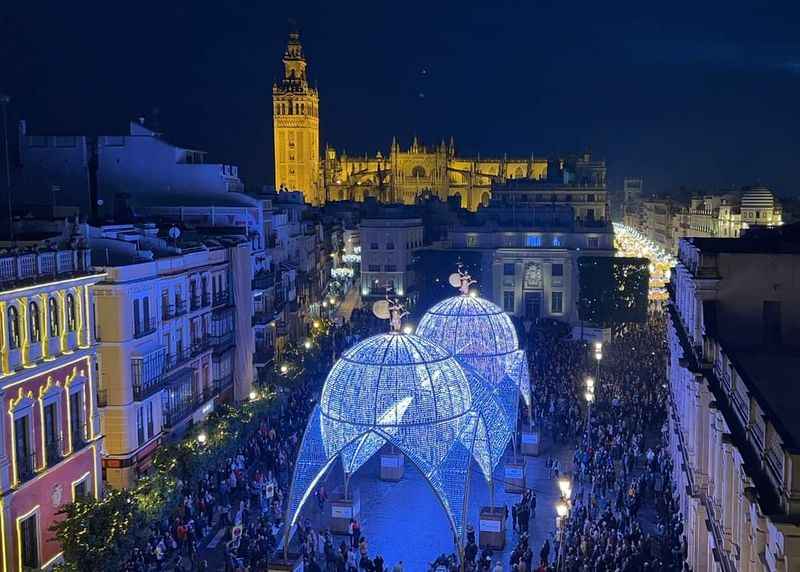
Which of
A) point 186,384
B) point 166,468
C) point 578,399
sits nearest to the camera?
point 166,468

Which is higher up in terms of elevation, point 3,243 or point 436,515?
point 3,243

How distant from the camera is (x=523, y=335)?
60.2 meters

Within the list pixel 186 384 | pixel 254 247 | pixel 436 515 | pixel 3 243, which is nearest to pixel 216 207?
pixel 254 247

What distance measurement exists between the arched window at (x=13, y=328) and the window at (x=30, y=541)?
14.2 feet

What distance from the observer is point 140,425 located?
2961 cm

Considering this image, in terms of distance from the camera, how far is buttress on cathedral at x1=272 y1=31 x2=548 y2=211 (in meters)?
127

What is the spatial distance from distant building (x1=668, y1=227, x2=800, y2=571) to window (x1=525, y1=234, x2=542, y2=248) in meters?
39.6

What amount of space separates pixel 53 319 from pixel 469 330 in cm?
1624

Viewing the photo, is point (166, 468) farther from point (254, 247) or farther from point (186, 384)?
point (254, 247)

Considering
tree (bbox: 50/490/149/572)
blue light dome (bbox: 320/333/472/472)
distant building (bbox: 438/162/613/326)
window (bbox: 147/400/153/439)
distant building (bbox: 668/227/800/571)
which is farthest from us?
distant building (bbox: 438/162/613/326)

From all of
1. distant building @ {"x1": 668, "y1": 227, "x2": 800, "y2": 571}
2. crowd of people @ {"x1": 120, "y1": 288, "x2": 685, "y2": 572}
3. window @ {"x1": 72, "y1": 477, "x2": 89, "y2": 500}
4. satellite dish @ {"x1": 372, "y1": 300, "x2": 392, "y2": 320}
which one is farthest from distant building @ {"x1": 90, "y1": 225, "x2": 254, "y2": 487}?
distant building @ {"x1": 668, "y1": 227, "x2": 800, "y2": 571}

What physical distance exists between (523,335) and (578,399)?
20.7 meters

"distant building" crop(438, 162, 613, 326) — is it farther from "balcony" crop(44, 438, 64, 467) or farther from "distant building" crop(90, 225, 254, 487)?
"balcony" crop(44, 438, 64, 467)

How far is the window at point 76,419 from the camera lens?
960 inches
